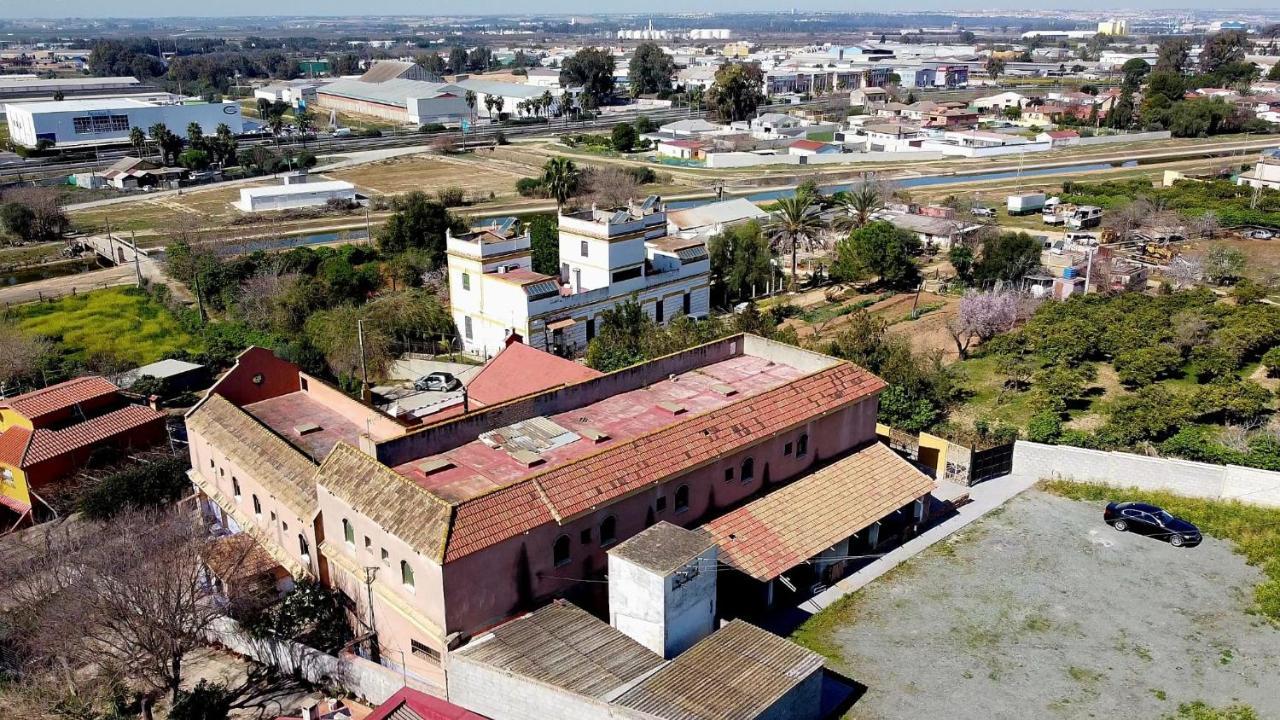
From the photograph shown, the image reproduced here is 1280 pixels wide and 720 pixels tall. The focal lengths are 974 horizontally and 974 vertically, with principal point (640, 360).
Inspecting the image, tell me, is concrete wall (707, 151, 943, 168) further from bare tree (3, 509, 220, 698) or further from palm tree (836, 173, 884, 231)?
bare tree (3, 509, 220, 698)

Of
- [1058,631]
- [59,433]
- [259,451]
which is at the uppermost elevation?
[259,451]

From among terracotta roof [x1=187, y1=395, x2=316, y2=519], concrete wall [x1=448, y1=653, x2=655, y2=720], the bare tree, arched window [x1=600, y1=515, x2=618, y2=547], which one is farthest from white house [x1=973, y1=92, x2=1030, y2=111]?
concrete wall [x1=448, y1=653, x2=655, y2=720]

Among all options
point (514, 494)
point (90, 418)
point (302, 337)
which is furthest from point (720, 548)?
point (302, 337)

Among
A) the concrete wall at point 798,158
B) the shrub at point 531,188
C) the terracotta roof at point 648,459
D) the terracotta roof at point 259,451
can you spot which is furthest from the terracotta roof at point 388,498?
the concrete wall at point 798,158

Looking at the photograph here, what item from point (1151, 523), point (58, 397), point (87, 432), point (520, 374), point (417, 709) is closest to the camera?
point (417, 709)

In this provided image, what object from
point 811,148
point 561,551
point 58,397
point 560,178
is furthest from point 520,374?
point 811,148

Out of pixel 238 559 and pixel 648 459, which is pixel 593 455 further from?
pixel 238 559

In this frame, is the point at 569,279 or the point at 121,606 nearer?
the point at 121,606
